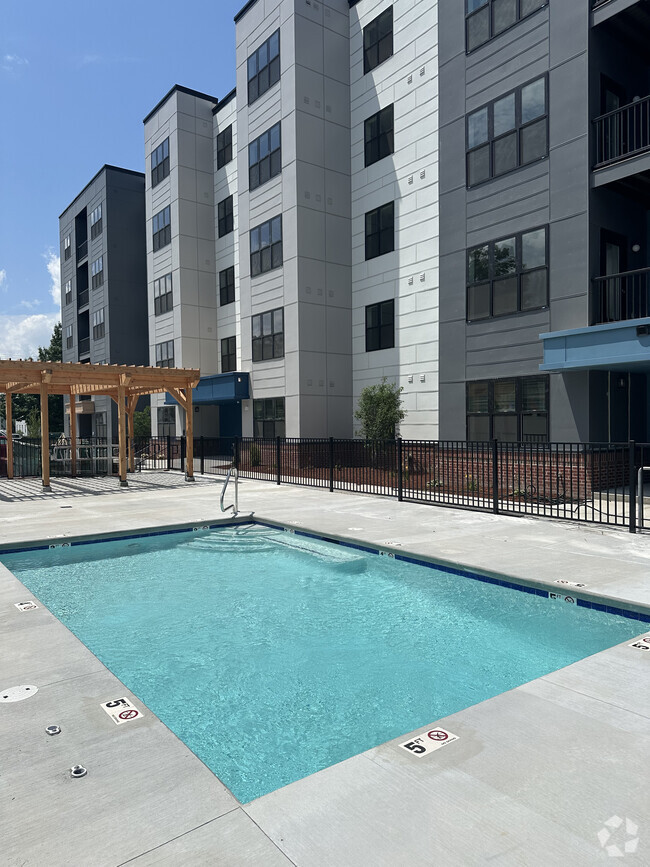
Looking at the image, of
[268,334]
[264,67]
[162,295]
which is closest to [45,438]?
[268,334]

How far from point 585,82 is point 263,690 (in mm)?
16308

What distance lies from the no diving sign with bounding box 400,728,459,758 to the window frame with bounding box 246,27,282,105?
26.5 meters

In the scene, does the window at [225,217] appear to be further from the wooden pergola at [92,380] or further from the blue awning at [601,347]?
the blue awning at [601,347]

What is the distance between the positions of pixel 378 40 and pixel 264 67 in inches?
207

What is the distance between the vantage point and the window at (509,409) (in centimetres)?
1584

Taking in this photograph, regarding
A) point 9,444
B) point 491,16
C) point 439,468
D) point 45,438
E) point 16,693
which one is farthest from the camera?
point 9,444

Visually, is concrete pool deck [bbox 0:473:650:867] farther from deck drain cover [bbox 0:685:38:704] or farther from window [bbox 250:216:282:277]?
window [bbox 250:216:282:277]

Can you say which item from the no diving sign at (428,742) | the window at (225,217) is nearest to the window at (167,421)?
the window at (225,217)

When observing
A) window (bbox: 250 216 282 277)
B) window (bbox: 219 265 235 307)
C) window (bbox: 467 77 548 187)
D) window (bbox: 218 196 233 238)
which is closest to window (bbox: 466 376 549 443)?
window (bbox: 467 77 548 187)

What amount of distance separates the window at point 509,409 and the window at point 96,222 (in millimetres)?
33285

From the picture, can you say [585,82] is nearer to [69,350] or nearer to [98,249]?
[98,249]

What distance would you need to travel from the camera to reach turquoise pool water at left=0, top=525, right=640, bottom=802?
4188 millimetres

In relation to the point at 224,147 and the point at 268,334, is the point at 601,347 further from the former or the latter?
the point at 224,147

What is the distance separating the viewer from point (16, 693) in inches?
162
